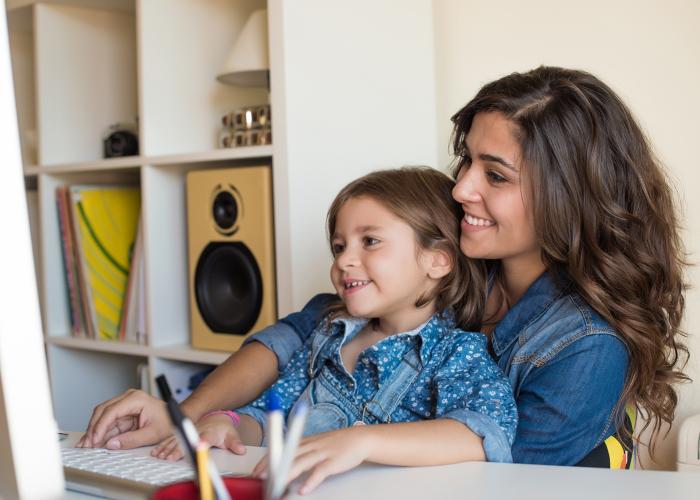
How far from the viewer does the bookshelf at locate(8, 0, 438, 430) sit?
1.95 m

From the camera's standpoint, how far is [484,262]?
1.49 meters

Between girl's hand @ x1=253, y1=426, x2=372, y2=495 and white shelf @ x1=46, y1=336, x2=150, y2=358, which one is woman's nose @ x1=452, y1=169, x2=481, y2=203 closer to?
girl's hand @ x1=253, y1=426, x2=372, y2=495

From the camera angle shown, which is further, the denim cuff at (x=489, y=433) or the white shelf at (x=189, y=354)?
the white shelf at (x=189, y=354)

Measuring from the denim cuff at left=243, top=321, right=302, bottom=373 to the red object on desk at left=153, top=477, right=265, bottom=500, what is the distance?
2.79 feet

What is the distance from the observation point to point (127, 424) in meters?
1.21

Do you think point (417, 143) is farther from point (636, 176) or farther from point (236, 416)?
point (236, 416)

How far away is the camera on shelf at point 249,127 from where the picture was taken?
6.73 ft

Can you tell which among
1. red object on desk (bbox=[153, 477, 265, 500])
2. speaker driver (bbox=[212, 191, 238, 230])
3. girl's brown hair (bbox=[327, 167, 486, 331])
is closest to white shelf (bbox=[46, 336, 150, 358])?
speaker driver (bbox=[212, 191, 238, 230])

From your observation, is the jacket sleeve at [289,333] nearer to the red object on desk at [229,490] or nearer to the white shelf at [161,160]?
the white shelf at [161,160]

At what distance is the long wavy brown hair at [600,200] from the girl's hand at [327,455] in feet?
1.64

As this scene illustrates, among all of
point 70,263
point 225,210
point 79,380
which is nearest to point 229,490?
point 225,210

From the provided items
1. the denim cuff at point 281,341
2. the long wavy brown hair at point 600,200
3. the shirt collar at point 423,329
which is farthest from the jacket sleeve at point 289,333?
the long wavy brown hair at point 600,200

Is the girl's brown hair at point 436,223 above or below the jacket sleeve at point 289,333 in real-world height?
above

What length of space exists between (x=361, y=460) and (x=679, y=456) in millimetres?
1138
